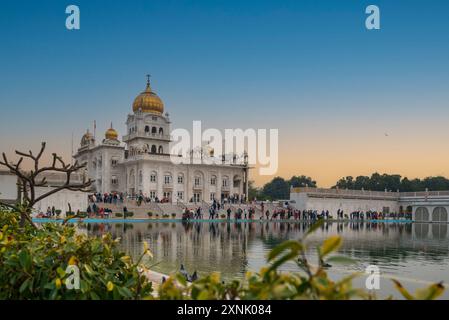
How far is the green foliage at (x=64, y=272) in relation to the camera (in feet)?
10.8

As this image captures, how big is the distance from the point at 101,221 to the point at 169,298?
109ft

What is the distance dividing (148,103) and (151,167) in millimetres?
11936

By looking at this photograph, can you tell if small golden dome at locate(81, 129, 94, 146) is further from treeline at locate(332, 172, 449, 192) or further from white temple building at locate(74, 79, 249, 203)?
treeline at locate(332, 172, 449, 192)

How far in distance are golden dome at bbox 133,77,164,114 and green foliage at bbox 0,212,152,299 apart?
2395 inches

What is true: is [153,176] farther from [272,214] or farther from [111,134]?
[272,214]

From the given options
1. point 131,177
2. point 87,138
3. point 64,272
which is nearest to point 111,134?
point 87,138

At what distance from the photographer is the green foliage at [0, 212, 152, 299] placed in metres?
3.29

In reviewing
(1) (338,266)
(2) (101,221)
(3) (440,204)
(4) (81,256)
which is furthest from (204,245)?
(3) (440,204)

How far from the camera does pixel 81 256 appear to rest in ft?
12.6

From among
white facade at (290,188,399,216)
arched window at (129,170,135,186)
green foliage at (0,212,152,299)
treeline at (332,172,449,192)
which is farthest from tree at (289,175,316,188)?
green foliage at (0,212,152,299)

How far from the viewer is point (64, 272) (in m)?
3.28

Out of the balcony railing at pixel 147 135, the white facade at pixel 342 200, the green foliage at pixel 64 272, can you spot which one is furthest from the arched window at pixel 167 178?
the green foliage at pixel 64 272
